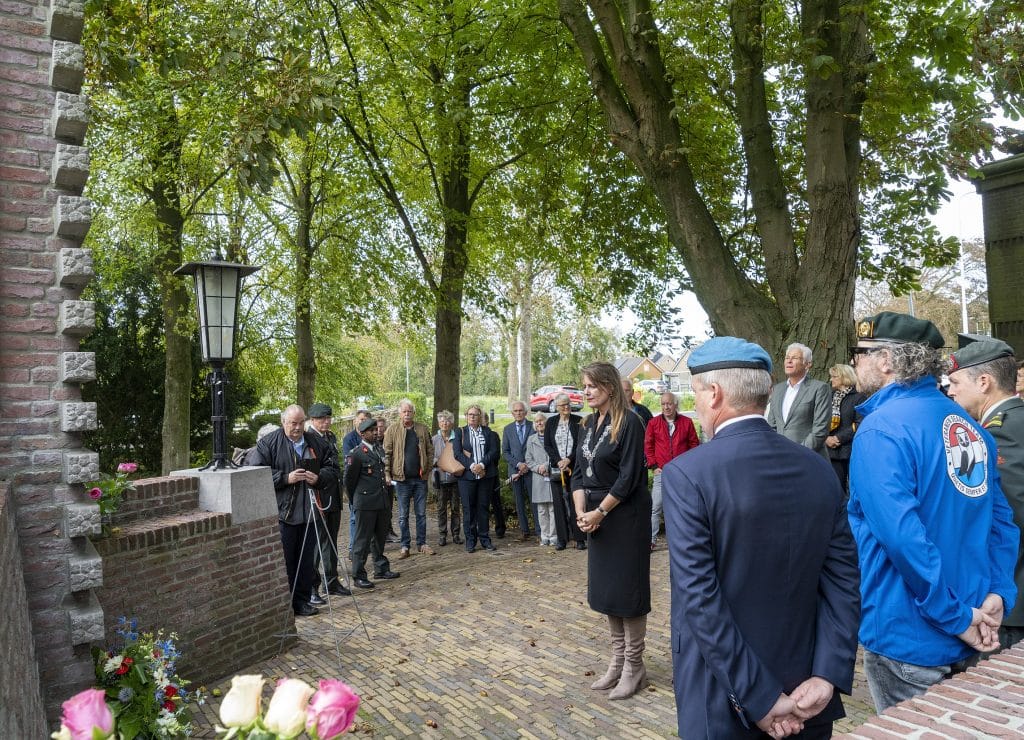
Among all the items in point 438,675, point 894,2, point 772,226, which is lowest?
point 438,675

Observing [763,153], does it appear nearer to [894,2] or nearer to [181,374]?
[894,2]

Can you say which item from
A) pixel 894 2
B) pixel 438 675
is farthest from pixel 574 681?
pixel 894 2

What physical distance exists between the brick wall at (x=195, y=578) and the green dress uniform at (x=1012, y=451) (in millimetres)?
5537

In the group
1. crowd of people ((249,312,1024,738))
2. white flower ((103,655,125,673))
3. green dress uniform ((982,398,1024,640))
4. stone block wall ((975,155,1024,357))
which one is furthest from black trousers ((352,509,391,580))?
green dress uniform ((982,398,1024,640))

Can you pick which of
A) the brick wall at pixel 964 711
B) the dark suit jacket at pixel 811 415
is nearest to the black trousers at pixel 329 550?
the dark suit jacket at pixel 811 415

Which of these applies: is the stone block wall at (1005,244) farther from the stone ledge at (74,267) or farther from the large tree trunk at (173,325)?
the large tree trunk at (173,325)

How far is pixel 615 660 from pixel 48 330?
4.41 metres

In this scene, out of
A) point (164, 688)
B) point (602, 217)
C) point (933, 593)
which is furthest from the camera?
point (602, 217)

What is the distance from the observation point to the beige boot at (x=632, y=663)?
17.7 ft

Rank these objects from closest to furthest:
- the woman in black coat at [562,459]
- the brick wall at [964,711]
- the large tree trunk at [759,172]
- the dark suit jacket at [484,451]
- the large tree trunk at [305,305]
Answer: the brick wall at [964,711] < the large tree trunk at [759,172] < the woman in black coat at [562,459] < the dark suit jacket at [484,451] < the large tree trunk at [305,305]

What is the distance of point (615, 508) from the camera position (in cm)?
538

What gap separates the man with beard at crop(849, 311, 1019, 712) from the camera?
2.96 m

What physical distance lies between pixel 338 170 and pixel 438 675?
1431 centimetres

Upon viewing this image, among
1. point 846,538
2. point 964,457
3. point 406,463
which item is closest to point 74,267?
point 846,538
